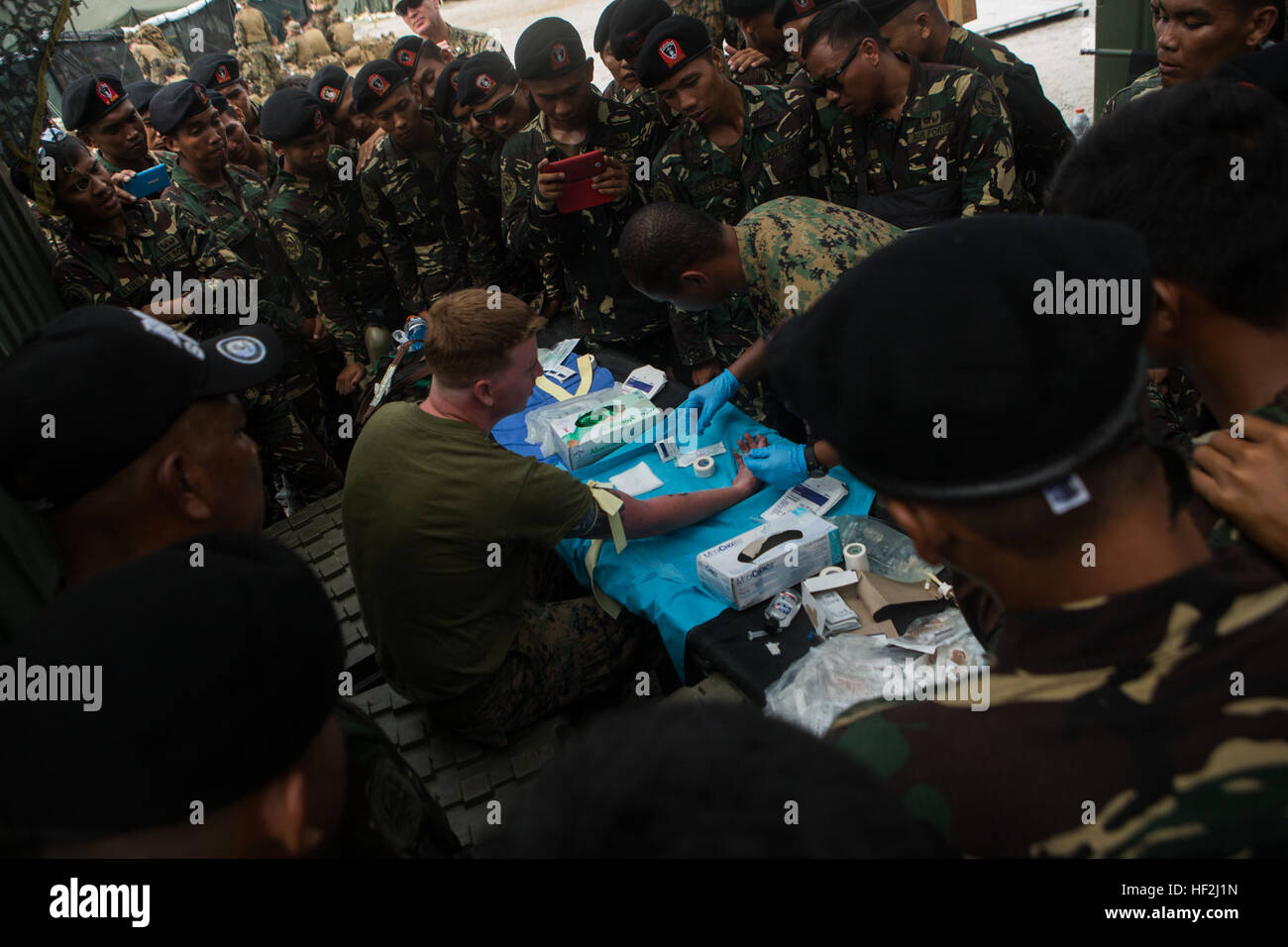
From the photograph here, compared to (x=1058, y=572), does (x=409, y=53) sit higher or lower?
higher

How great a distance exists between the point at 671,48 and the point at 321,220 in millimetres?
2650

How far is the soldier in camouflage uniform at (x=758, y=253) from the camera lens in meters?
2.56

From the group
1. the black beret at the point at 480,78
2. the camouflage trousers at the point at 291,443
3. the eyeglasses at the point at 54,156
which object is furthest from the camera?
the black beret at the point at 480,78

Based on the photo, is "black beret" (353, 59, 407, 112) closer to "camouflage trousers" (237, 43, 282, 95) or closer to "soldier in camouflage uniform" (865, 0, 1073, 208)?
"soldier in camouflage uniform" (865, 0, 1073, 208)

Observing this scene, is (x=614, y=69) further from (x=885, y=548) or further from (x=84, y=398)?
(x=84, y=398)

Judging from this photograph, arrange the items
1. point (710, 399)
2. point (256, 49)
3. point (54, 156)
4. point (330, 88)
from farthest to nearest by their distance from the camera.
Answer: point (256, 49), point (330, 88), point (54, 156), point (710, 399)

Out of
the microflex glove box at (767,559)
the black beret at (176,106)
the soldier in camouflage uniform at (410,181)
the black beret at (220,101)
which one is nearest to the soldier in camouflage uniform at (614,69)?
the soldier in camouflage uniform at (410,181)

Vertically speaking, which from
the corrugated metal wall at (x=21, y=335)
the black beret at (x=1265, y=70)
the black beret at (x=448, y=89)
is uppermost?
the black beret at (x=448, y=89)

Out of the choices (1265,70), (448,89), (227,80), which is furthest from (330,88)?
(1265,70)

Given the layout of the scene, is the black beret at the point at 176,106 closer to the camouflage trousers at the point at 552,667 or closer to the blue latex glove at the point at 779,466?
the camouflage trousers at the point at 552,667

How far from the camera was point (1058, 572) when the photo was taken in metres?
0.87

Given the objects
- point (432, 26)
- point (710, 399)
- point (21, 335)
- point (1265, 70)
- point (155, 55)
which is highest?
point (155, 55)

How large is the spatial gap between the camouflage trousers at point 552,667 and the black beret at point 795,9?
3165 millimetres

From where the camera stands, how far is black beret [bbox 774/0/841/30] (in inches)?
156
